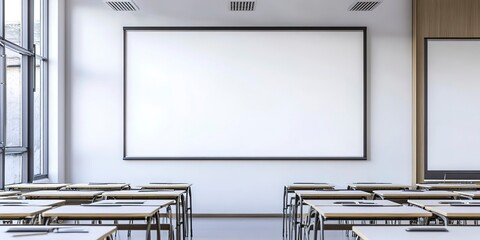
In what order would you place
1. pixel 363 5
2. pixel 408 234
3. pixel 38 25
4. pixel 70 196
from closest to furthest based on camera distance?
pixel 408 234 → pixel 70 196 → pixel 363 5 → pixel 38 25

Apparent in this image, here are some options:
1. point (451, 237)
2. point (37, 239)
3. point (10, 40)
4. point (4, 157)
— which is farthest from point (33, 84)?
point (451, 237)

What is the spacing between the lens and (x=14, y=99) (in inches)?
303

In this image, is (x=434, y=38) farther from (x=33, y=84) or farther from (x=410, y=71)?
(x=33, y=84)

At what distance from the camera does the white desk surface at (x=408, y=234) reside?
2.84 m

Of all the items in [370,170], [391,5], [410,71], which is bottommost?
[370,170]

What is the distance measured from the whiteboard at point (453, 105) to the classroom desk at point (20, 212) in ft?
21.1

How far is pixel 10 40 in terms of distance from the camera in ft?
24.4

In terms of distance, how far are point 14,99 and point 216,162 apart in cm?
298

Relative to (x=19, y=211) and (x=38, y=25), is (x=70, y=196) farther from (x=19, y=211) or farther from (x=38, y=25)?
(x=38, y=25)

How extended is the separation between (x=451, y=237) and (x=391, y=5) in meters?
6.78

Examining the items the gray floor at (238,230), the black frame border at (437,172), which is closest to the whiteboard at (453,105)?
the black frame border at (437,172)

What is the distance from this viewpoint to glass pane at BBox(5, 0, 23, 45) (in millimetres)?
7363

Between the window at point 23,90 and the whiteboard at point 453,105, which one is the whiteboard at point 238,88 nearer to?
the whiteboard at point 453,105

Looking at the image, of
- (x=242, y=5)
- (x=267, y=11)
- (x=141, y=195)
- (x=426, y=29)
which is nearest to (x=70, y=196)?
(x=141, y=195)
